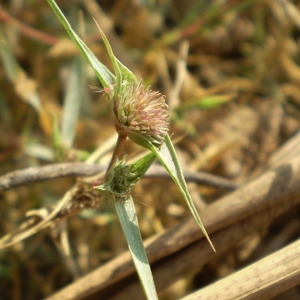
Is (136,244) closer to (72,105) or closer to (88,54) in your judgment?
(88,54)

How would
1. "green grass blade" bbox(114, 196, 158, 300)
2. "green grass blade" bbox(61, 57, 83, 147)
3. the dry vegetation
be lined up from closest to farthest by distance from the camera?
"green grass blade" bbox(114, 196, 158, 300) < the dry vegetation < "green grass blade" bbox(61, 57, 83, 147)

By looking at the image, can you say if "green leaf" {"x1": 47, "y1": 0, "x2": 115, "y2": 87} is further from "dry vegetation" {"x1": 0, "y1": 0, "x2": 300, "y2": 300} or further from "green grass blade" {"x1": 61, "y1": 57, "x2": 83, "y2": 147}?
"green grass blade" {"x1": 61, "y1": 57, "x2": 83, "y2": 147}

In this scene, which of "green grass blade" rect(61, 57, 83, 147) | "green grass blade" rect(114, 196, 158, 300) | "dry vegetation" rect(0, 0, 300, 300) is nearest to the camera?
"green grass blade" rect(114, 196, 158, 300)

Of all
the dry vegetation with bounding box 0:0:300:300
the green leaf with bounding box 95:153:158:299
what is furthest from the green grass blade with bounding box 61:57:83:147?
the green leaf with bounding box 95:153:158:299

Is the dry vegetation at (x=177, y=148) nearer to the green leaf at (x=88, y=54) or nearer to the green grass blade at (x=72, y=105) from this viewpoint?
the green grass blade at (x=72, y=105)

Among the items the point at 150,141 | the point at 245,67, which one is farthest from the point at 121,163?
the point at 245,67

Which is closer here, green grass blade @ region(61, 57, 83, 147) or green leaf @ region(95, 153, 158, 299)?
green leaf @ region(95, 153, 158, 299)

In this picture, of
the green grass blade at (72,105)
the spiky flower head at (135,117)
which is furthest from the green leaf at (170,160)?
the green grass blade at (72,105)
